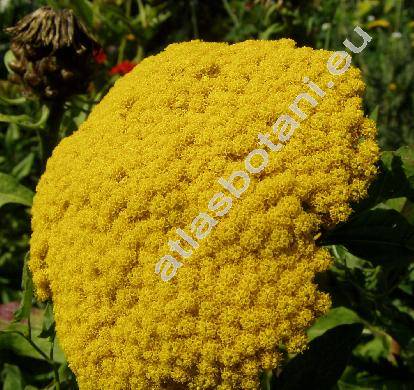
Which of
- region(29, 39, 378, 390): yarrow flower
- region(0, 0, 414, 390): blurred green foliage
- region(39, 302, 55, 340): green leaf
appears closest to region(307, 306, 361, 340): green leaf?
region(0, 0, 414, 390): blurred green foliage

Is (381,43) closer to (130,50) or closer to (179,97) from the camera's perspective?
(130,50)

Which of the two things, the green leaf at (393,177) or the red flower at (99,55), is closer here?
the green leaf at (393,177)

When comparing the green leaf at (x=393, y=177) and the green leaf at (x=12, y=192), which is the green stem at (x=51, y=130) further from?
the green leaf at (x=393, y=177)

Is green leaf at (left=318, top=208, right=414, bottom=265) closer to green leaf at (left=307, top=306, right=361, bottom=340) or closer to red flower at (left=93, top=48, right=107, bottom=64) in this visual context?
green leaf at (left=307, top=306, right=361, bottom=340)

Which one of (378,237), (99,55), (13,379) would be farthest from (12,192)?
(378,237)

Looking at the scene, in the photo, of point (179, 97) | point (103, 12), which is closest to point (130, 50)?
point (103, 12)

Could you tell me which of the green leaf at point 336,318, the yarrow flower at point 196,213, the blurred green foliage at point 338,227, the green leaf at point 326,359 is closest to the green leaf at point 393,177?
the blurred green foliage at point 338,227

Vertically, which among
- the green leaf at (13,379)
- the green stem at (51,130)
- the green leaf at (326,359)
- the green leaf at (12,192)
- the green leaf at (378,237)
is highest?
the green stem at (51,130)

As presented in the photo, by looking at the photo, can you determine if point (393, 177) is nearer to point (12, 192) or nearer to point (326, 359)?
point (326, 359)
